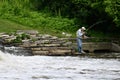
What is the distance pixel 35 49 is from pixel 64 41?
326 centimetres

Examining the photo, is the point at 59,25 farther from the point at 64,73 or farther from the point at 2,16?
the point at 64,73

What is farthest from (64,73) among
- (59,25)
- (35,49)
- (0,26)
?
(59,25)

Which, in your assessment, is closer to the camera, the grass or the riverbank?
the riverbank

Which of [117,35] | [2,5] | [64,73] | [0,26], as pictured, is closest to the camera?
[64,73]

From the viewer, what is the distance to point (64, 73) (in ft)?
67.3

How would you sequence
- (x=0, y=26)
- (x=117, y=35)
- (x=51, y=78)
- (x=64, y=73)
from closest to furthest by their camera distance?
(x=51, y=78)
(x=64, y=73)
(x=0, y=26)
(x=117, y=35)

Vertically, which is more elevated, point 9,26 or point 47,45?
point 9,26

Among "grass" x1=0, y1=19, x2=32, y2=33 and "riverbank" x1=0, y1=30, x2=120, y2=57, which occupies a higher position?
"grass" x1=0, y1=19, x2=32, y2=33

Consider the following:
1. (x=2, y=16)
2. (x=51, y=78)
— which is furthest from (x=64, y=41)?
(x=51, y=78)

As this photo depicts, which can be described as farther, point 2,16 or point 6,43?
point 2,16

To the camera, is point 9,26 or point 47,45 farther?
point 9,26

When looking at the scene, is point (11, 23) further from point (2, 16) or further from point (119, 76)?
point (119, 76)

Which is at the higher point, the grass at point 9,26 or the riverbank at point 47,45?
the grass at point 9,26

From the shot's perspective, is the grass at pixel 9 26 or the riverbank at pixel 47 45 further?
the grass at pixel 9 26
